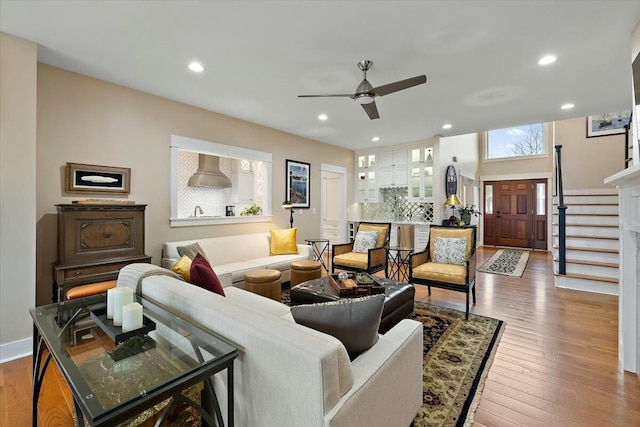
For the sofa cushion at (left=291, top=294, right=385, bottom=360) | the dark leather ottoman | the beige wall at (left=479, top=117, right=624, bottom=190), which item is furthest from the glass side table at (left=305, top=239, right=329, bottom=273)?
the beige wall at (left=479, top=117, right=624, bottom=190)

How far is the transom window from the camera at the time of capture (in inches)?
313

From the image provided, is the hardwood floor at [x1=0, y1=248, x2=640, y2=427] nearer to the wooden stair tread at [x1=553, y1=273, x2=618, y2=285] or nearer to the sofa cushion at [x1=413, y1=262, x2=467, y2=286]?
the sofa cushion at [x1=413, y1=262, x2=467, y2=286]

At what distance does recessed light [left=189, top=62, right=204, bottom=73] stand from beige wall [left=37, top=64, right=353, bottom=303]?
1057 millimetres

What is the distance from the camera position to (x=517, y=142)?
8.38m

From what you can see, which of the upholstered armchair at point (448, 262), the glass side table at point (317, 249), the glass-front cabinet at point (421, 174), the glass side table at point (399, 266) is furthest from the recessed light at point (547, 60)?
the glass side table at point (317, 249)

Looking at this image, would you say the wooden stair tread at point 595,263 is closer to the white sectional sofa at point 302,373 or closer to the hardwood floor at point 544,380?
the hardwood floor at point 544,380

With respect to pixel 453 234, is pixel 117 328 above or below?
below

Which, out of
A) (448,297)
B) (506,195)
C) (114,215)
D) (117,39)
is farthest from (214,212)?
(506,195)

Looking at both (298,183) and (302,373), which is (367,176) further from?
(302,373)

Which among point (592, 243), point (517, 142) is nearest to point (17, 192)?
point (592, 243)

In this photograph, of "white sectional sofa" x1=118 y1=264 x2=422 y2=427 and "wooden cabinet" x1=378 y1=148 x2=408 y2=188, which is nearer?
"white sectional sofa" x1=118 y1=264 x2=422 y2=427

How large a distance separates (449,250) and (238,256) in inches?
118

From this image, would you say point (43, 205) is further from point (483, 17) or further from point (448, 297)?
point (448, 297)

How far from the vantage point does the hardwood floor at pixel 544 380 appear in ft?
5.57
